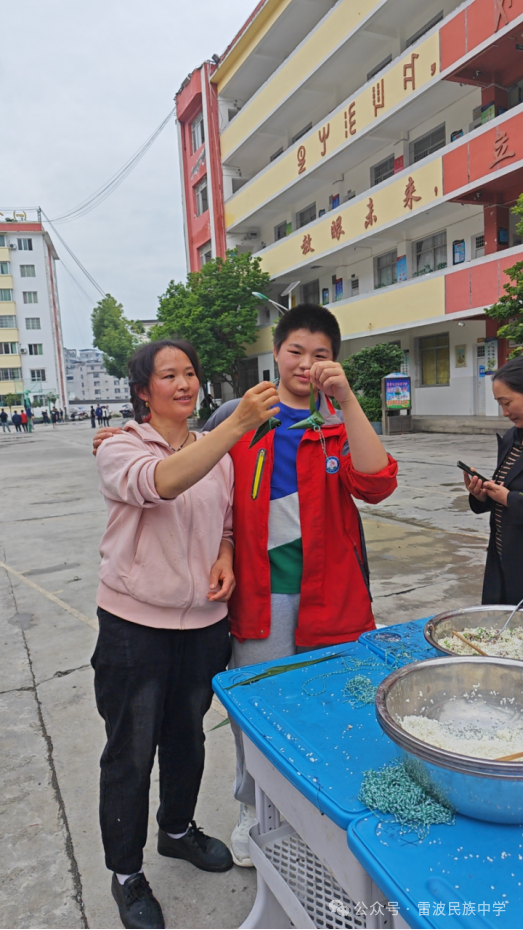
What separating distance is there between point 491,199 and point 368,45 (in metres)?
6.76

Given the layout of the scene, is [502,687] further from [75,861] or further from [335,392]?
[75,861]

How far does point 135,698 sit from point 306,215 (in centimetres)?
2216

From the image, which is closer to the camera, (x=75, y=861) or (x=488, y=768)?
(x=488, y=768)

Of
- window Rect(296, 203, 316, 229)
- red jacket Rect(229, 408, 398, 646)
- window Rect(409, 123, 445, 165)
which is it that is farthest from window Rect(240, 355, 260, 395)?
red jacket Rect(229, 408, 398, 646)

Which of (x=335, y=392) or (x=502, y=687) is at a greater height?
(x=335, y=392)

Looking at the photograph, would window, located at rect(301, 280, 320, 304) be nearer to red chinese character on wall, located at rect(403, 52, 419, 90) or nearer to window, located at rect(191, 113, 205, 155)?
red chinese character on wall, located at rect(403, 52, 419, 90)

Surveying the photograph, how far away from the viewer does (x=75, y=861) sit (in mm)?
1908

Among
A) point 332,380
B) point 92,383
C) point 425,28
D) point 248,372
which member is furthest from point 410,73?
point 92,383

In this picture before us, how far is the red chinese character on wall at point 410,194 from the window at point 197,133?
542 inches

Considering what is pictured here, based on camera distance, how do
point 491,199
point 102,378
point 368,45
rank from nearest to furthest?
1. point 491,199
2. point 368,45
3. point 102,378

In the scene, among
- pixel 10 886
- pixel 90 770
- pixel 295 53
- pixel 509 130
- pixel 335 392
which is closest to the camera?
pixel 335 392

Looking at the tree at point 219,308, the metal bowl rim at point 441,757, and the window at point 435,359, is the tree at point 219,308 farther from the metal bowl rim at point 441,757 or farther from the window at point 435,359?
the metal bowl rim at point 441,757

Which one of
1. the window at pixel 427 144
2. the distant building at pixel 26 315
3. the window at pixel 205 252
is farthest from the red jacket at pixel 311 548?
the distant building at pixel 26 315

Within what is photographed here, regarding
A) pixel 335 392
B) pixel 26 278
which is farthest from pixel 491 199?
pixel 26 278
